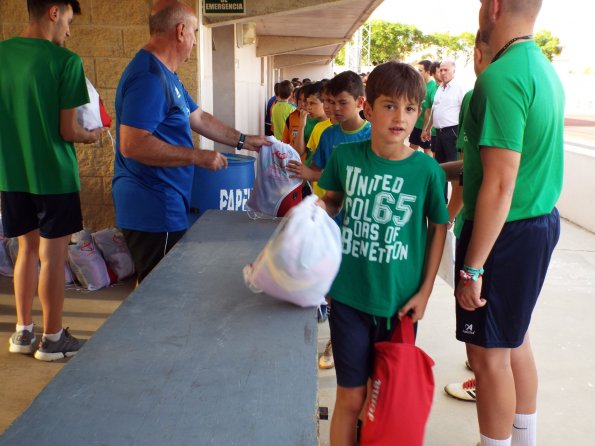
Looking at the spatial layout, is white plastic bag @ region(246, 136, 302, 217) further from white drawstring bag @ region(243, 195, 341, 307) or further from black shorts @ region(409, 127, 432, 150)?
black shorts @ region(409, 127, 432, 150)

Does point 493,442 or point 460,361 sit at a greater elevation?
point 493,442

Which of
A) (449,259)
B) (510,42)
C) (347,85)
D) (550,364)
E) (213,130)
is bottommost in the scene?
(550,364)

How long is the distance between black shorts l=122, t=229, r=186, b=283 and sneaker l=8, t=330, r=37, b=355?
3.59 ft

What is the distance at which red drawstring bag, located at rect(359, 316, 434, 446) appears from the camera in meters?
1.79

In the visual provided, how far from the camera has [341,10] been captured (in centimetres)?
1088

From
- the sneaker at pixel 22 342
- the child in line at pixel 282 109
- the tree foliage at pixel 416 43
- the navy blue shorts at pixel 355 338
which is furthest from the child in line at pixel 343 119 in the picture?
the tree foliage at pixel 416 43

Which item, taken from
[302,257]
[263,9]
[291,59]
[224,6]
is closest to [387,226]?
[302,257]

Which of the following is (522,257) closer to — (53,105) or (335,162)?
(335,162)

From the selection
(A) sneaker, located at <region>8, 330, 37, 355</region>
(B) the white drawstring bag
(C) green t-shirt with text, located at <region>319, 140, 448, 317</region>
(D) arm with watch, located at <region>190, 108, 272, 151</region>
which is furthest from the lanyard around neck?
(A) sneaker, located at <region>8, 330, 37, 355</region>

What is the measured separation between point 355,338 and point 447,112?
571 centimetres

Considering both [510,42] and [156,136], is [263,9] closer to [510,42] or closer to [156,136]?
[156,136]

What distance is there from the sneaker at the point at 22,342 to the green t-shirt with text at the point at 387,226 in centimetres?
222

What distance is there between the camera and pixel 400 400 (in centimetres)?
179

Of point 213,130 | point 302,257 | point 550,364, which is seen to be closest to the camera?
point 302,257
